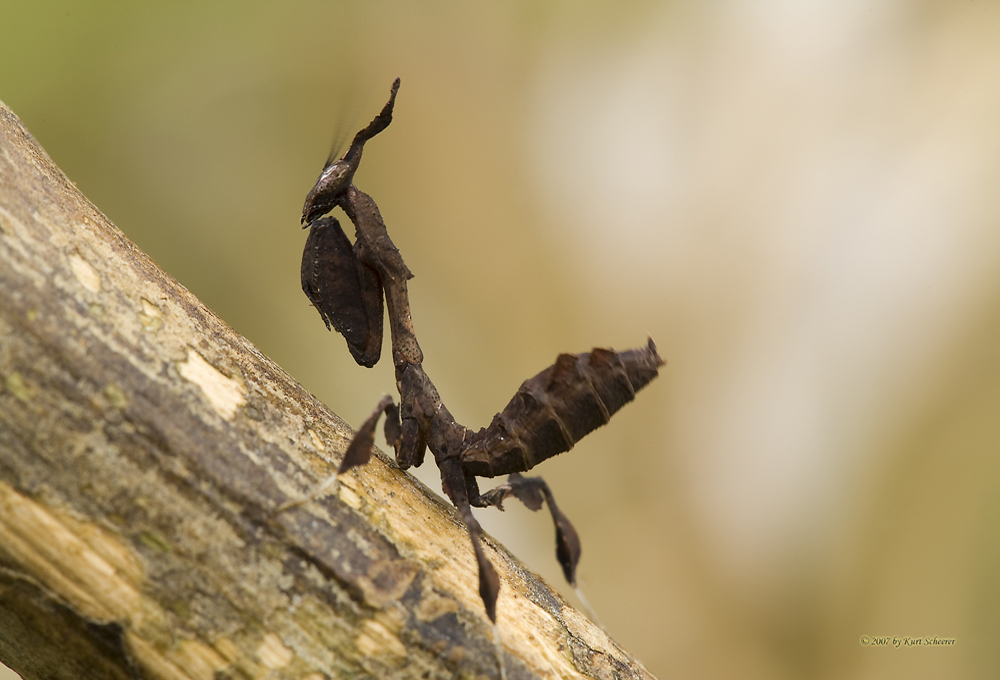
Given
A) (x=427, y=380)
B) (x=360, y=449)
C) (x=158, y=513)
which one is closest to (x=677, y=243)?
(x=427, y=380)

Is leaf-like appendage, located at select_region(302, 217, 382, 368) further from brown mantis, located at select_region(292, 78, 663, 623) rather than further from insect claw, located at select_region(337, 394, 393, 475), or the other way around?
insect claw, located at select_region(337, 394, 393, 475)

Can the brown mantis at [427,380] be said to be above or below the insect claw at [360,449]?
above

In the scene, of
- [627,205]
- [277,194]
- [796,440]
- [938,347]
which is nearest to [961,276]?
[938,347]

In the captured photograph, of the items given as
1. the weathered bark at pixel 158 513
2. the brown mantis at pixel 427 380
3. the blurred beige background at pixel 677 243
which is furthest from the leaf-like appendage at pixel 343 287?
the blurred beige background at pixel 677 243

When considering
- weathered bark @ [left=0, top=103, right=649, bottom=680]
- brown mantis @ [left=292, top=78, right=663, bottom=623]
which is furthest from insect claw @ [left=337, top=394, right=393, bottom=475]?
brown mantis @ [left=292, top=78, right=663, bottom=623]

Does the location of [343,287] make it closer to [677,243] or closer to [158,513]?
[158,513]

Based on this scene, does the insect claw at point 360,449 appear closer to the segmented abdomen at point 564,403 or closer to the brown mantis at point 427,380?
the brown mantis at point 427,380
